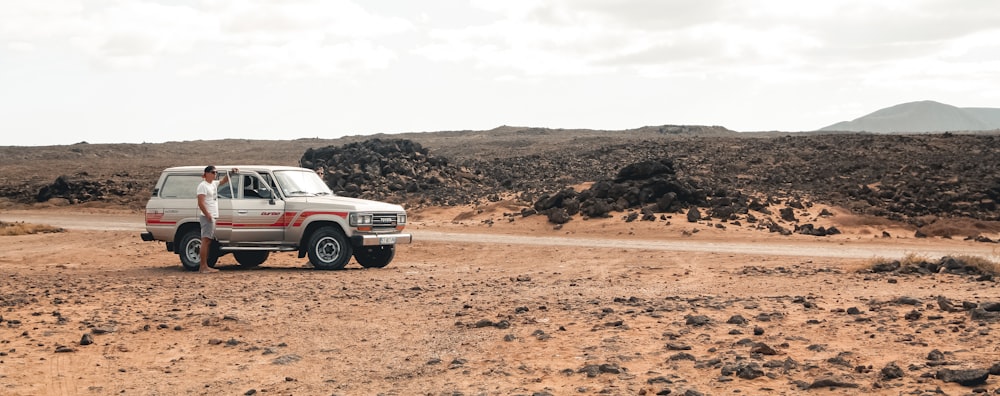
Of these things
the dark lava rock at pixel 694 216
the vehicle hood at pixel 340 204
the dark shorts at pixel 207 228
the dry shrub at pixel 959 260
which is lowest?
the dry shrub at pixel 959 260

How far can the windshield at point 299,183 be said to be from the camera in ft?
60.5

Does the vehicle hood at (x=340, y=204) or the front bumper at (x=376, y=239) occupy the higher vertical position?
the vehicle hood at (x=340, y=204)

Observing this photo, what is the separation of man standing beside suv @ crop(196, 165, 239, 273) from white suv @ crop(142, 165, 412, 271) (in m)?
0.56

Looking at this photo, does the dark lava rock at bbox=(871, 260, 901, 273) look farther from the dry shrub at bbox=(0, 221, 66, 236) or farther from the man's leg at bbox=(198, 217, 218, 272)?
the dry shrub at bbox=(0, 221, 66, 236)

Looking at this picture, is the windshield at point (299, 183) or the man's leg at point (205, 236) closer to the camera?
the man's leg at point (205, 236)

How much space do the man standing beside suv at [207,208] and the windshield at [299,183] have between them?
128cm

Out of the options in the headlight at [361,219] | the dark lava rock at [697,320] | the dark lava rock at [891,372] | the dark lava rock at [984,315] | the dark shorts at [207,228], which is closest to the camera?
the dark lava rock at [891,372]

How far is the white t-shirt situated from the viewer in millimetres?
17062

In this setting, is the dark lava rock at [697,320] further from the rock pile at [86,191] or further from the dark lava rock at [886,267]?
the rock pile at [86,191]

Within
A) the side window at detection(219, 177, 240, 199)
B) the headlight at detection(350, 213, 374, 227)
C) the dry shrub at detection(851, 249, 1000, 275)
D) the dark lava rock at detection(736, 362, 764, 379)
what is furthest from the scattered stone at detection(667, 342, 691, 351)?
the side window at detection(219, 177, 240, 199)

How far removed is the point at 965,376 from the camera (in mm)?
7926

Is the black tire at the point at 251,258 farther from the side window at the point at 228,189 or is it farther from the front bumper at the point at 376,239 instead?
the front bumper at the point at 376,239

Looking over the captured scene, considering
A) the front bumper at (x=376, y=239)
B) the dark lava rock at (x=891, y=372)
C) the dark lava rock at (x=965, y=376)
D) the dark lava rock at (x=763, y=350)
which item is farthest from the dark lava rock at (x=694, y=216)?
the dark lava rock at (x=965, y=376)

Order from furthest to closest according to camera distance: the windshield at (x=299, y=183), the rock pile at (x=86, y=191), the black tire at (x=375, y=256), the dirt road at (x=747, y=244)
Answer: the rock pile at (x=86, y=191) < the dirt road at (x=747, y=244) < the black tire at (x=375, y=256) < the windshield at (x=299, y=183)
